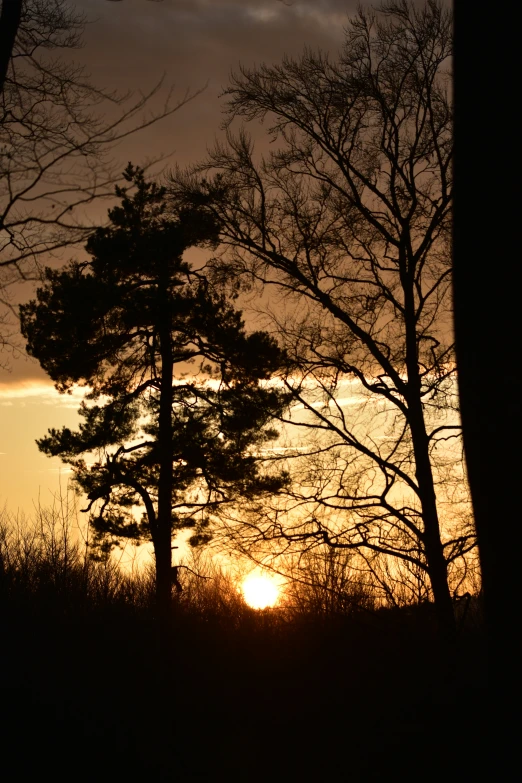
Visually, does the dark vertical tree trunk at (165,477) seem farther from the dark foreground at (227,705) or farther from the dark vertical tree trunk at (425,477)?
the dark vertical tree trunk at (425,477)

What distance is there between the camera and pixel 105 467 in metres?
20.5

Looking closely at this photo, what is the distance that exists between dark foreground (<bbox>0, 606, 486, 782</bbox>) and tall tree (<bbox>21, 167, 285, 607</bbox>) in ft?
16.7

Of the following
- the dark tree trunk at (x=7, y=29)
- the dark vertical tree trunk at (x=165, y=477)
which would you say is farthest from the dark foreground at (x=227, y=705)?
the dark tree trunk at (x=7, y=29)

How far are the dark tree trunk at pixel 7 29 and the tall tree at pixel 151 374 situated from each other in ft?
33.0

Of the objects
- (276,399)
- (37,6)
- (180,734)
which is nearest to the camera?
(37,6)

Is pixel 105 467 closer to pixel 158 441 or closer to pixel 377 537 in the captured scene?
pixel 158 441

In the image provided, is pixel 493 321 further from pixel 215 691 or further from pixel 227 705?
pixel 215 691

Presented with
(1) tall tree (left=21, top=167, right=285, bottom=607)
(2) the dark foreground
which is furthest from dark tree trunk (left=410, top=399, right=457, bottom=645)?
(1) tall tree (left=21, top=167, right=285, bottom=607)

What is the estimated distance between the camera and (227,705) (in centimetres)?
1172

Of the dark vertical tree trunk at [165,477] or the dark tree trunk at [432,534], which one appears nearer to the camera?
the dark tree trunk at [432,534]

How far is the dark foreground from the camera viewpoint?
7402 mm

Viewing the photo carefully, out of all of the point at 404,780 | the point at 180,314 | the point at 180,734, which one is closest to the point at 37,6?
the point at 180,734

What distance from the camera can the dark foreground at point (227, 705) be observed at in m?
7.40

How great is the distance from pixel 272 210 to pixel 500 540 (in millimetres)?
8790
